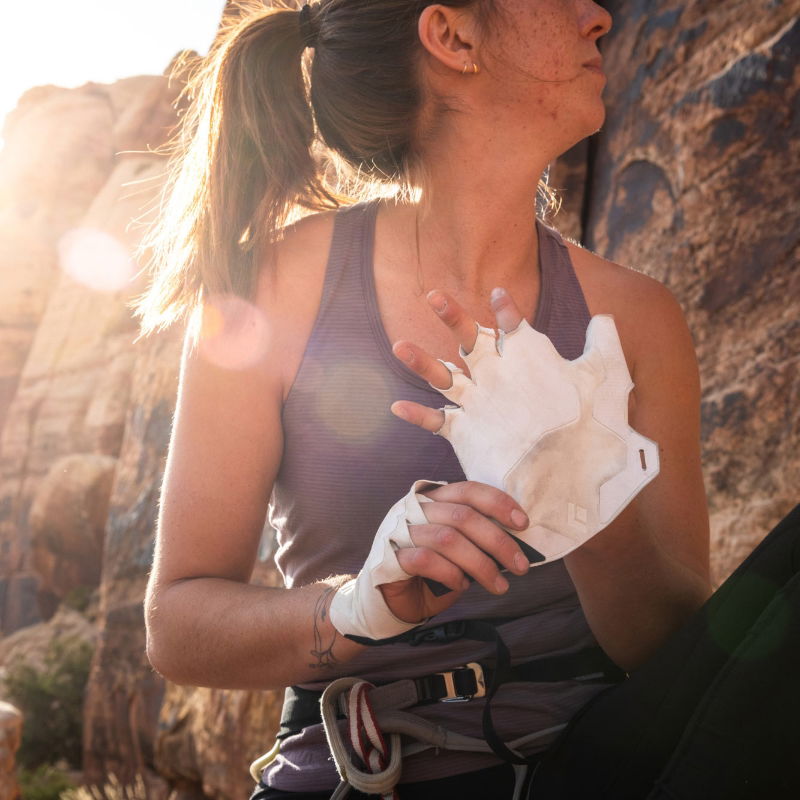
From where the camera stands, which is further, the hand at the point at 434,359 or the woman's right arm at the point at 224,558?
the woman's right arm at the point at 224,558

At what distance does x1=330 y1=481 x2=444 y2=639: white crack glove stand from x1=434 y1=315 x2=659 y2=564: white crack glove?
9 cm

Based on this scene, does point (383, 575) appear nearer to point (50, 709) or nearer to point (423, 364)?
point (423, 364)

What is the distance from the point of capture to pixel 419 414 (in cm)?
107

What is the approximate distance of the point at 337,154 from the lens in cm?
209

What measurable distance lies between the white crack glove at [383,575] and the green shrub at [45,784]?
46.8 ft

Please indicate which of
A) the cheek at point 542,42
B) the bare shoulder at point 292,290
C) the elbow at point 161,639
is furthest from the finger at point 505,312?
the cheek at point 542,42

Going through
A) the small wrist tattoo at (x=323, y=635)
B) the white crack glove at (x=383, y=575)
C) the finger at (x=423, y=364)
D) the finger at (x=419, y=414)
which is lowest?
the small wrist tattoo at (x=323, y=635)

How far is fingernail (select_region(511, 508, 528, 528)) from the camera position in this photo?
3.39ft

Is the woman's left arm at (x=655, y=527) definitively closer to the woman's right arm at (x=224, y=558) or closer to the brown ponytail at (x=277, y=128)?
the woman's right arm at (x=224, y=558)

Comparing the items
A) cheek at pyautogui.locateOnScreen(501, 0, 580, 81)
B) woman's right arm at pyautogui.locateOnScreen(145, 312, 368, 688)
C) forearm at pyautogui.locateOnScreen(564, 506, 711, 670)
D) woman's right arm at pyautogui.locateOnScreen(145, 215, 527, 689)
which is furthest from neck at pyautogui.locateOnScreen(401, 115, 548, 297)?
forearm at pyautogui.locateOnScreen(564, 506, 711, 670)

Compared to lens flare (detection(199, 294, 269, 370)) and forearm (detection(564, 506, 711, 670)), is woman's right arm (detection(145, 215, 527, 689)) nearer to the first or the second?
lens flare (detection(199, 294, 269, 370))

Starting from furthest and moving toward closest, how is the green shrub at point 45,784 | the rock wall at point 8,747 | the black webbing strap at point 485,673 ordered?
the green shrub at point 45,784, the rock wall at point 8,747, the black webbing strap at point 485,673

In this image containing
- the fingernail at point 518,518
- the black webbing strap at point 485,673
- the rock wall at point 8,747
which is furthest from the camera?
the rock wall at point 8,747

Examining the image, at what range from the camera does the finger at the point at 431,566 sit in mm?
1045
